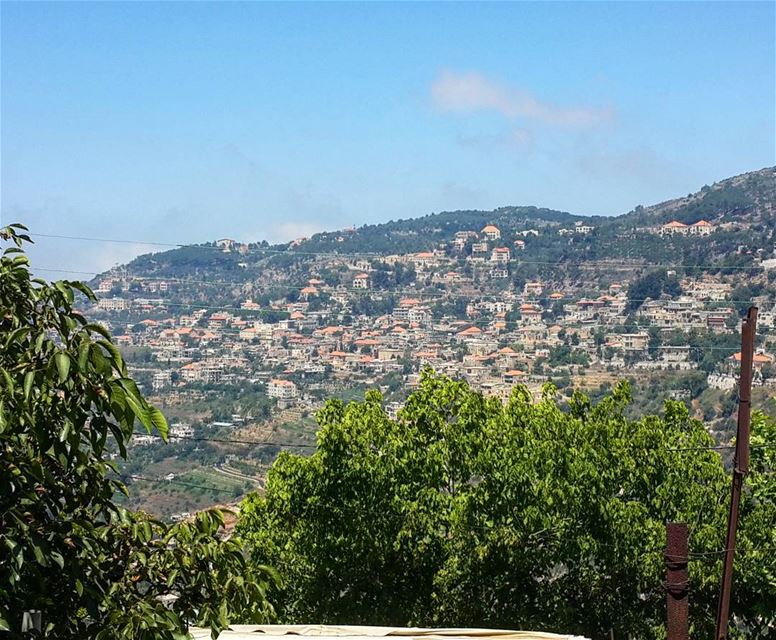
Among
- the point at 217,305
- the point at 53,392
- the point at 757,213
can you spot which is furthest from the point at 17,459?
the point at 217,305

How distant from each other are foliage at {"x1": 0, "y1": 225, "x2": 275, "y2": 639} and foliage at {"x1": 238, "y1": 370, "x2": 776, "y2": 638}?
26.1 ft

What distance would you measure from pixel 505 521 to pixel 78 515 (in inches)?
325

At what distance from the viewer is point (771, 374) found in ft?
226

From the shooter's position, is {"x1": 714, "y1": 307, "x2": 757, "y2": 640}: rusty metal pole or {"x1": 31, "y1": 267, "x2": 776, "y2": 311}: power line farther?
{"x1": 31, "y1": 267, "x2": 776, "y2": 311}: power line

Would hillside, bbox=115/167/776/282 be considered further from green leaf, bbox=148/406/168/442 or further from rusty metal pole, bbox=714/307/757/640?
green leaf, bbox=148/406/168/442

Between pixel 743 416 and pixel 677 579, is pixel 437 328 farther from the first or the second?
pixel 677 579

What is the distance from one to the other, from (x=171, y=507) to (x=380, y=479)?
1516 inches

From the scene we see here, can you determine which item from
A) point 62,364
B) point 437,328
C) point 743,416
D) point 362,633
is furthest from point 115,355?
point 437,328

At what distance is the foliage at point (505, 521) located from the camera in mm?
10820

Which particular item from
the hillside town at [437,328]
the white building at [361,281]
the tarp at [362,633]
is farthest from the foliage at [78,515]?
the white building at [361,281]

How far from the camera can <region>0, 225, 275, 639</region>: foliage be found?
109 inches

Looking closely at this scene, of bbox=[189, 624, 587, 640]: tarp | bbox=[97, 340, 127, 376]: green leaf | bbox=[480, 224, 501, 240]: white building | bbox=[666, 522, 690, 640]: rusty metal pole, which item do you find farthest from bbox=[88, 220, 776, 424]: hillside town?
bbox=[97, 340, 127, 376]: green leaf

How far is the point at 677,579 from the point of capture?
19.3 feet

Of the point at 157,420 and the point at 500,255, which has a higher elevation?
the point at 500,255
